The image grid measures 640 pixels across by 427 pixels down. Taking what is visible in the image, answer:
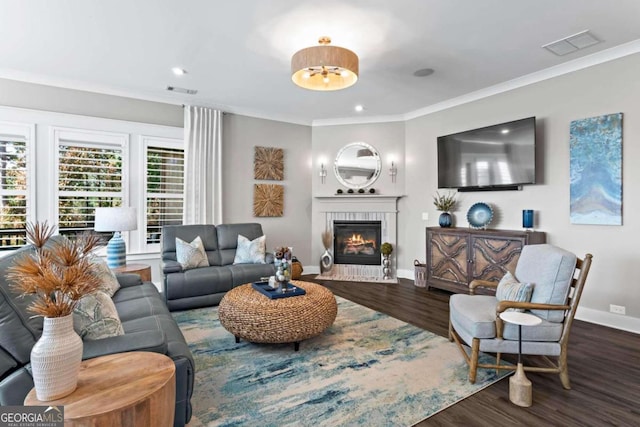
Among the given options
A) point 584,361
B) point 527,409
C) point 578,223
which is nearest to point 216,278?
point 527,409

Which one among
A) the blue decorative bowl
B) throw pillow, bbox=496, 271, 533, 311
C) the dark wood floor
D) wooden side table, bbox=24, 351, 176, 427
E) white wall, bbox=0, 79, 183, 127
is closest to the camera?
wooden side table, bbox=24, 351, 176, 427

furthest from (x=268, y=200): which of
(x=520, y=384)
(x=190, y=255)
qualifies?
(x=520, y=384)

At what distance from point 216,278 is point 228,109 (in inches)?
115

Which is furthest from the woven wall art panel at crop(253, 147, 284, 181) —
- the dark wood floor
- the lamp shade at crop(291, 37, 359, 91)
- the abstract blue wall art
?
the abstract blue wall art

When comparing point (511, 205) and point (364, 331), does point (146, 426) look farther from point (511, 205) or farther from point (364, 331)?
point (511, 205)

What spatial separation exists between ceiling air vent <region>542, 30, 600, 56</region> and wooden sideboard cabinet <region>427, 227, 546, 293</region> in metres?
2.05

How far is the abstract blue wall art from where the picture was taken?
3518 millimetres

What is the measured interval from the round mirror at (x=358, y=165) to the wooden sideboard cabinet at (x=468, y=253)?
1574mm

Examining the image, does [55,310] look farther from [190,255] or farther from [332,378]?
[190,255]

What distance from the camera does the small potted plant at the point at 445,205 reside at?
5117mm

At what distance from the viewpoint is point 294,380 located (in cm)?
244

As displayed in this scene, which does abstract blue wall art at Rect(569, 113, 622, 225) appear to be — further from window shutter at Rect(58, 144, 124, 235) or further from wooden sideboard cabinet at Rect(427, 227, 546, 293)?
window shutter at Rect(58, 144, 124, 235)

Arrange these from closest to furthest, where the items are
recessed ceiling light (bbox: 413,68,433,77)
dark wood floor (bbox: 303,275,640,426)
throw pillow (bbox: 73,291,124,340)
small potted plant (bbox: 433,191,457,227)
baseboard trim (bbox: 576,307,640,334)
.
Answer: throw pillow (bbox: 73,291,124,340)
dark wood floor (bbox: 303,275,640,426)
baseboard trim (bbox: 576,307,640,334)
recessed ceiling light (bbox: 413,68,433,77)
small potted plant (bbox: 433,191,457,227)

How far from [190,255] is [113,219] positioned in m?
1.00
